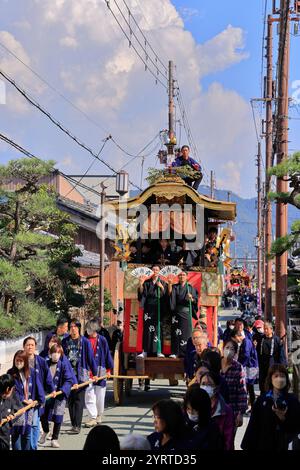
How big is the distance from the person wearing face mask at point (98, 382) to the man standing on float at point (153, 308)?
1264mm

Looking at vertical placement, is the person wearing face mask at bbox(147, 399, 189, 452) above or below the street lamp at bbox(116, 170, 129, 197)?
below

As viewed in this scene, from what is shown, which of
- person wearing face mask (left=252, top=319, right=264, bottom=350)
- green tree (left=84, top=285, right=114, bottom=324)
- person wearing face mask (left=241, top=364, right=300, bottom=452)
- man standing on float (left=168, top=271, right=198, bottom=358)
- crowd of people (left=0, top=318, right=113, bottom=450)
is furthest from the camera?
green tree (left=84, top=285, right=114, bottom=324)

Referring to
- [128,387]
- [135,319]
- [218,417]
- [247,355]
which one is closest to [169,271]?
[135,319]

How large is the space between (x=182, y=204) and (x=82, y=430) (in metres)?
5.07

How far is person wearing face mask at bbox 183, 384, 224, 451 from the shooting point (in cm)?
570

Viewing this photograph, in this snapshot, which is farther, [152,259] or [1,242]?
[1,242]

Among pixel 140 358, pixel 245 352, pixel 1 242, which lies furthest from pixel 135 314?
pixel 1 242

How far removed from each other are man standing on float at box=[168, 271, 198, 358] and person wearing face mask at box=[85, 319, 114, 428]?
157cm

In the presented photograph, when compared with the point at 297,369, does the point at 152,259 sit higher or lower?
higher

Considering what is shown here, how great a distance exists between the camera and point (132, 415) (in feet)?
43.9

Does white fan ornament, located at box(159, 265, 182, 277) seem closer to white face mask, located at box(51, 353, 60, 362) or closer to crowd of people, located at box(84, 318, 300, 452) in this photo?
white face mask, located at box(51, 353, 60, 362)

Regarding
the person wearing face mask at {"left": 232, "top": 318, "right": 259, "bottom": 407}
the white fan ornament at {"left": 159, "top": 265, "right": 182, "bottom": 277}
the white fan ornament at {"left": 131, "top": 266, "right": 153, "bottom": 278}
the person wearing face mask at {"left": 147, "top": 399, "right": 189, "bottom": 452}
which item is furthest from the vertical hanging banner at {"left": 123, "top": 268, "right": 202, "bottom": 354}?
A: the person wearing face mask at {"left": 147, "top": 399, "right": 189, "bottom": 452}

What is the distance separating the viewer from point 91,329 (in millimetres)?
12891

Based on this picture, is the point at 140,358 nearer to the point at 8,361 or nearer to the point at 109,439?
the point at 8,361
